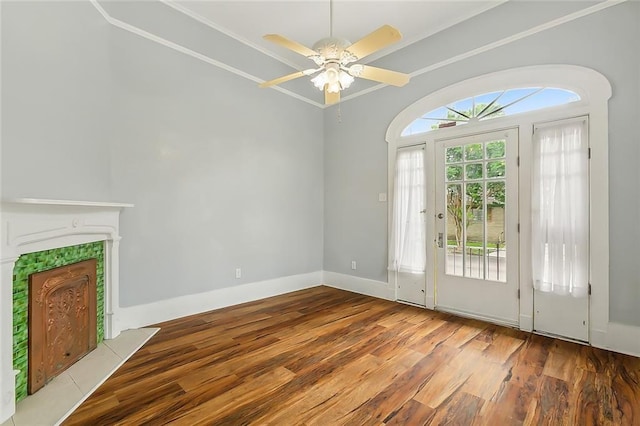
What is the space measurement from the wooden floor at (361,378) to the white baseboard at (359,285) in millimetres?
906

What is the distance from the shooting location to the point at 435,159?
149 inches

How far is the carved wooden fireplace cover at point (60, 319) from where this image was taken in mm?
1974

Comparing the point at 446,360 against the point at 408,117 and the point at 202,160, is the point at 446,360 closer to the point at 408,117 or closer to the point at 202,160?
the point at 408,117

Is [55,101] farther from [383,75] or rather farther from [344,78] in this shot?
[383,75]

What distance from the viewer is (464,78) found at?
11.5 ft

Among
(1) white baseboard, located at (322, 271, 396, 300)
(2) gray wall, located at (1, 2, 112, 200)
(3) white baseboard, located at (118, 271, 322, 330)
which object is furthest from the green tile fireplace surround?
(1) white baseboard, located at (322, 271, 396, 300)

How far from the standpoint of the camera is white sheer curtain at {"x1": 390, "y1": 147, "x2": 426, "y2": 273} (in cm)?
389

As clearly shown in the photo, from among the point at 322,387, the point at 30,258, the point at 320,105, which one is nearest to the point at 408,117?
the point at 320,105

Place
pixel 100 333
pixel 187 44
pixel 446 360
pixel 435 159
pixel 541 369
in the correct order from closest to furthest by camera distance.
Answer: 1. pixel 541 369
2. pixel 446 360
3. pixel 100 333
4. pixel 187 44
5. pixel 435 159

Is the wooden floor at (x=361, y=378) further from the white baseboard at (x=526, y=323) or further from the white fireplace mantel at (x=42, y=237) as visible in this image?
the white fireplace mantel at (x=42, y=237)

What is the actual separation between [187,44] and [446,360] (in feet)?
14.4

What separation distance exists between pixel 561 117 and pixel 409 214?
1.91m

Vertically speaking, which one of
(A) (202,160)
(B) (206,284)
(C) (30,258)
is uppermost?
(A) (202,160)

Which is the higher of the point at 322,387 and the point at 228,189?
the point at 228,189
